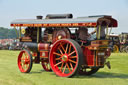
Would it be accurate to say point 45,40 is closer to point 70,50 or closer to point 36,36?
point 36,36

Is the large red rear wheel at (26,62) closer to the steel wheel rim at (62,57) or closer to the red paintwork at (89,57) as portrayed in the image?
the steel wheel rim at (62,57)

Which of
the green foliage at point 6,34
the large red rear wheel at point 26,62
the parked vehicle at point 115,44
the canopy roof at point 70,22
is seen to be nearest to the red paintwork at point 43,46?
the large red rear wheel at point 26,62

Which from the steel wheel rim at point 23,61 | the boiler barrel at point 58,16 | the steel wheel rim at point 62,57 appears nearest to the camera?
the steel wheel rim at point 62,57

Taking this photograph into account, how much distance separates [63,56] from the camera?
374 inches

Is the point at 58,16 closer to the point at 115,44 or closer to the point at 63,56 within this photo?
the point at 63,56

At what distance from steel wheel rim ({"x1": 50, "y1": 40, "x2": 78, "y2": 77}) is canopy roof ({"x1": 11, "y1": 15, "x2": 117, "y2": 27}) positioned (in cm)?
73

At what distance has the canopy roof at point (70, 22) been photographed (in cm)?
914

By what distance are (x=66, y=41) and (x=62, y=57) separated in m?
0.62

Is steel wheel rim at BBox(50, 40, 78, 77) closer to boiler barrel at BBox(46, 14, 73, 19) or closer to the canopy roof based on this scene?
the canopy roof

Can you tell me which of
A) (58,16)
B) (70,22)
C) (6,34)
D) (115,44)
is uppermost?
(58,16)

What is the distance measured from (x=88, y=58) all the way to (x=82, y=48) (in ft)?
1.51

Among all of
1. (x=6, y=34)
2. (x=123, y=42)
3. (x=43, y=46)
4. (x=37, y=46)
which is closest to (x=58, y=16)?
(x=43, y=46)

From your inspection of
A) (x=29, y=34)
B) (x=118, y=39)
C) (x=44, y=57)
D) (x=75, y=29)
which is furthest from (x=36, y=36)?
(x=118, y=39)

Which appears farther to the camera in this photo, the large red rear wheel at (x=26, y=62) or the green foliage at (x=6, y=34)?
the green foliage at (x=6, y=34)
